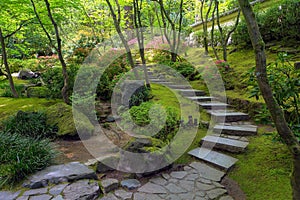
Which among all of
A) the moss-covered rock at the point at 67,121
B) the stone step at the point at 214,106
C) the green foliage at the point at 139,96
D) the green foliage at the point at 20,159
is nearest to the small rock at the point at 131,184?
the green foliage at the point at 20,159

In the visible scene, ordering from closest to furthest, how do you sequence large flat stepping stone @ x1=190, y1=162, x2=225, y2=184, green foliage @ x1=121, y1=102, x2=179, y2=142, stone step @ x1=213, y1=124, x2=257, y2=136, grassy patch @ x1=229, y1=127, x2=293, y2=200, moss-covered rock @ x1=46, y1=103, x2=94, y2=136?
grassy patch @ x1=229, y1=127, x2=293, y2=200
large flat stepping stone @ x1=190, y1=162, x2=225, y2=184
stone step @ x1=213, y1=124, x2=257, y2=136
green foliage @ x1=121, y1=102, x2=179, y2=142
moss-covered rock @ x1=46, y1=103, x2=94, y2=136

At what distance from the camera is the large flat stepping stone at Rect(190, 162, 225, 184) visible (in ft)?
8.23

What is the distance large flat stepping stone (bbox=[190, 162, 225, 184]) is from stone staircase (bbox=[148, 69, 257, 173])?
75 mm

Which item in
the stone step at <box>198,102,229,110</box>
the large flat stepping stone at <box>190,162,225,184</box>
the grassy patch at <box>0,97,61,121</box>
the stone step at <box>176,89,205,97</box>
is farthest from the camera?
the stone step at <box>176,89,205,97</box>

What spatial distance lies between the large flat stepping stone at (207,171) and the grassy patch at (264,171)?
0.16 m

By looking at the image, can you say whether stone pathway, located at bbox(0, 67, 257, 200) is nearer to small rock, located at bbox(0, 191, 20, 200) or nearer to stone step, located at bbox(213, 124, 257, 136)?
small rock, located at bbox(0, 191, 20, 200)

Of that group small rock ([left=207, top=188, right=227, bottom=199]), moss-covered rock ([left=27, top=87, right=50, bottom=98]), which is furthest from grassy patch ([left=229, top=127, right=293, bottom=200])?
moss-covered rock ([left=27, top=87, right=50, bottom=98])

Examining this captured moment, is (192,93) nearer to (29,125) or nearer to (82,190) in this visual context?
(82,190)

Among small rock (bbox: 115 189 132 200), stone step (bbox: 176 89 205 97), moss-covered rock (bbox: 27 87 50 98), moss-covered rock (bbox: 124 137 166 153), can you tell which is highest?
moss-covered rock (bbox: 27 87 50 98)

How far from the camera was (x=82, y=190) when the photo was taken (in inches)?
89.0

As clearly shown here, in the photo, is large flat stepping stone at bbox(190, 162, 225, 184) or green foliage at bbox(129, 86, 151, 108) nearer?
large flat stepping stone at bbox(190, 162, 225, 184)

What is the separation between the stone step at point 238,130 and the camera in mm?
3316

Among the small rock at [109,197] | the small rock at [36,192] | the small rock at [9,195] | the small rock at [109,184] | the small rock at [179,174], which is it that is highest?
the small rock at [9,195]

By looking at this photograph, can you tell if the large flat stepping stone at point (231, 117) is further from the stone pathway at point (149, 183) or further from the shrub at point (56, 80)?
the shrub at point (56, 80)
